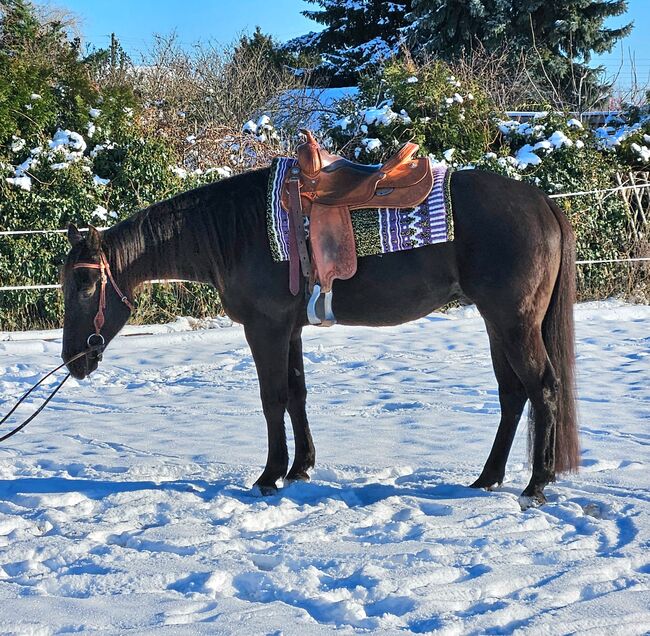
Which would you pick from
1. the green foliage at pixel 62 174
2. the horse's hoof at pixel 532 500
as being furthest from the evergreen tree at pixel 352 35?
the horse's hoof at pixel 532 500

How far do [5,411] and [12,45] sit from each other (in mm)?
12370

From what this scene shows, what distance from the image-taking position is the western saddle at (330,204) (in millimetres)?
3883

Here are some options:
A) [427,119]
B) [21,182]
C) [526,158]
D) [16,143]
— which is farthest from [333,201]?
[526,158]

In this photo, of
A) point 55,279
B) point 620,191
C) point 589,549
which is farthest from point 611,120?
point 589,549

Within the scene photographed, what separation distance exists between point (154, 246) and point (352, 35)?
23.0 metres

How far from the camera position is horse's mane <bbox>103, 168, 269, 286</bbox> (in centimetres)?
409

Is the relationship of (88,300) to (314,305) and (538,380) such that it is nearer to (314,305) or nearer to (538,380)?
(314,305)

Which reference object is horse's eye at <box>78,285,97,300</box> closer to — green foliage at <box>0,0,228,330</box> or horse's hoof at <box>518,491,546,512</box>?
horse's hoof at <box>518,491,546,512</box>

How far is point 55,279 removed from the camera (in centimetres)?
962

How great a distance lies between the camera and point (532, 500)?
370cm

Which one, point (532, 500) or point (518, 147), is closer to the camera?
point (532, 500)

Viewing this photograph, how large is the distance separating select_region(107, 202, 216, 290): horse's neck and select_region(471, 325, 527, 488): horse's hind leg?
155 centimetres

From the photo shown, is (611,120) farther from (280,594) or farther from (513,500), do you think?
(280,594)

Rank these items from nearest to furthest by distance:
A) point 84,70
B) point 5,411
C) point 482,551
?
point 482,551 < point 5,411 < point 84,70
